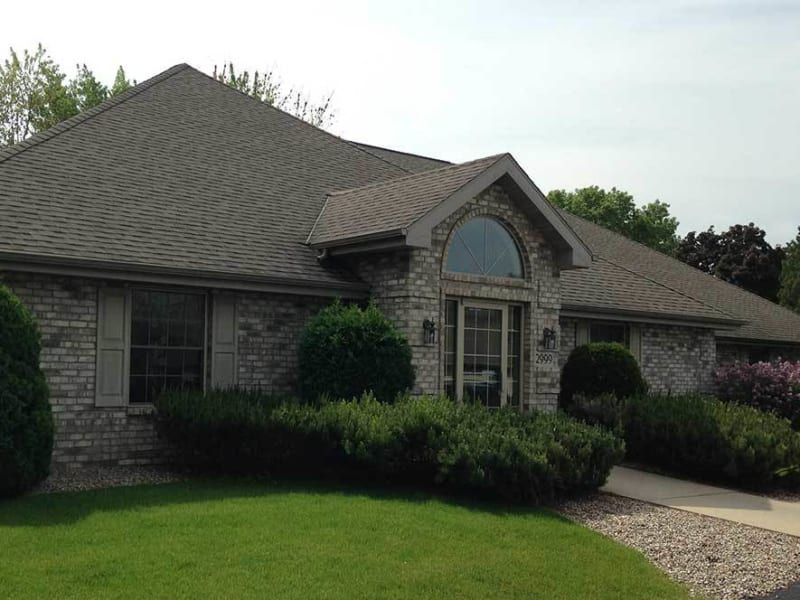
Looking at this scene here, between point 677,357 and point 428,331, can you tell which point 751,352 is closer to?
point 677,357

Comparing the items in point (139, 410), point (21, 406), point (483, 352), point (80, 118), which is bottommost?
point (139, 410)

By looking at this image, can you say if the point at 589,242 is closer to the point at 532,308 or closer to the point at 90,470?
the point at 532,308

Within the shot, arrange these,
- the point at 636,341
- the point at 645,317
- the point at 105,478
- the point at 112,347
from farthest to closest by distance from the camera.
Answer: the point at 636,341 → the point at 645,317 → the point at 112,347 → the point at 105,478

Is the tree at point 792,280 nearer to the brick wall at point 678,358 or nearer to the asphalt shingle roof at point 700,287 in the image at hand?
the asphalt shingle roof at point 700,287

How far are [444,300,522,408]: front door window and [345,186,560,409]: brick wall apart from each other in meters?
0.18

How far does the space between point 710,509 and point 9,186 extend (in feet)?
34.3

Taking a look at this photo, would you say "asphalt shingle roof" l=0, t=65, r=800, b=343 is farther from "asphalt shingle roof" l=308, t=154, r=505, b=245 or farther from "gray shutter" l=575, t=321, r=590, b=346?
"gray shutter" l=575, t=321, r=590, b=346

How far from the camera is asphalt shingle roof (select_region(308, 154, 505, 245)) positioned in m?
14.6

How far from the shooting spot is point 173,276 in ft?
43.0

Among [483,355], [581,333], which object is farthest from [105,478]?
[581,333]

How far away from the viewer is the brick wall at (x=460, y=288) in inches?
571

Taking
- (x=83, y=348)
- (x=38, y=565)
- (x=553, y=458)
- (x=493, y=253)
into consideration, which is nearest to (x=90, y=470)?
(x=83, y=348)

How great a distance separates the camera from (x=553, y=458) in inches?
A: 446

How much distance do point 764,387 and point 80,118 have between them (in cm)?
1511
